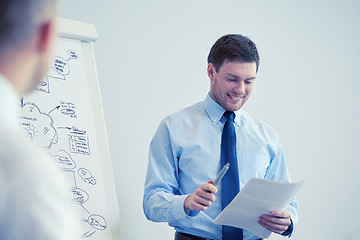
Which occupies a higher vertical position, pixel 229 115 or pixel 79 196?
pixel 229 115

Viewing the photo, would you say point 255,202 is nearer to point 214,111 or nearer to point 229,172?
point 229,172

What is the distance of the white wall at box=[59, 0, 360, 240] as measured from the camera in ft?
7.48

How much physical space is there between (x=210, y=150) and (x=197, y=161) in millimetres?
77

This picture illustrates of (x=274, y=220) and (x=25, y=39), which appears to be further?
(x=274, y=220)

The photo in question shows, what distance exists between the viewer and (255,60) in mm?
1787

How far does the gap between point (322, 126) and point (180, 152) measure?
1476mm

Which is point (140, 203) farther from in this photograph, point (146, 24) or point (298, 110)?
point (298, 110)

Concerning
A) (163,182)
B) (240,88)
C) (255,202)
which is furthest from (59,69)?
(255,202)

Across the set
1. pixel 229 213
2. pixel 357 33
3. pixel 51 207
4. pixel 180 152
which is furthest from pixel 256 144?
pixel 357 33

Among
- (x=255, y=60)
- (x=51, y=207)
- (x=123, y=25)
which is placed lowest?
(x=51, y=207)

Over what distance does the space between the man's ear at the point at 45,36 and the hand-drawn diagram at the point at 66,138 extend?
4.11 feet

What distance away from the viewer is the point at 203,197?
145 cm

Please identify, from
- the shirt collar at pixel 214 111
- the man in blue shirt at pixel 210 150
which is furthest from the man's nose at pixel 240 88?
the shirt collar at pixel 214 111

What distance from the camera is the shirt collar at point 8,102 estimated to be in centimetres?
47
